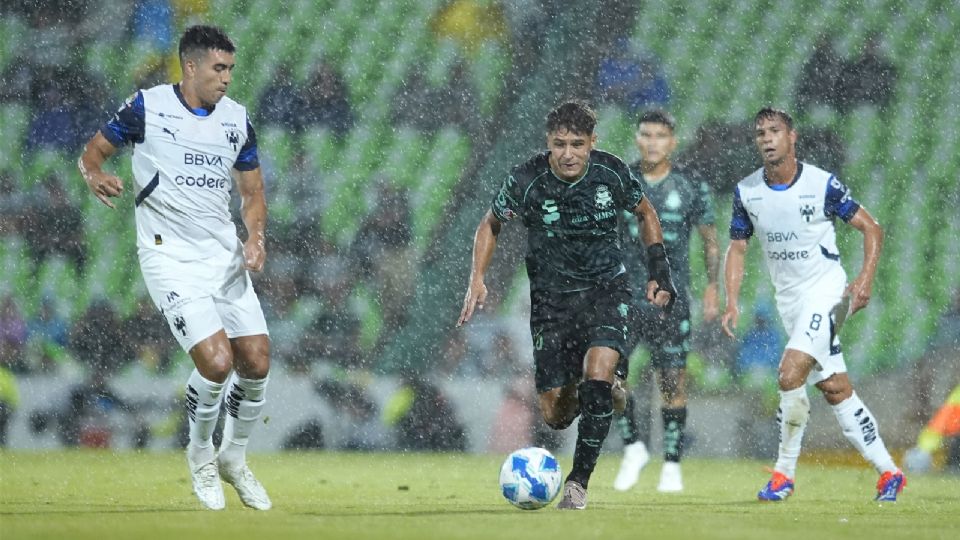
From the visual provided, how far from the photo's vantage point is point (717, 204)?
11.8 metres

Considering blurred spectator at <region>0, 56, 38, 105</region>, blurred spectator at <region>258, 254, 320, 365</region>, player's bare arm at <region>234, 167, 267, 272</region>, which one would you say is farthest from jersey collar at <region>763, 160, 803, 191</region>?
blurred spectator at <region>0, 56, 38, 105</region>

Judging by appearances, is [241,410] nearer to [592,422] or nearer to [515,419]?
[592,422]

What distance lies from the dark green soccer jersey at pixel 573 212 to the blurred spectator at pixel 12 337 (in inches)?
203

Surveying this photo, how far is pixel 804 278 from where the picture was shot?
7297mm

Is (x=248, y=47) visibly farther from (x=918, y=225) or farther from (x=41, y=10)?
(x=918, y=225)

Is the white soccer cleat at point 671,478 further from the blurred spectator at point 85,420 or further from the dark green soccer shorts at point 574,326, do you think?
the blurred spectator at point 85,420

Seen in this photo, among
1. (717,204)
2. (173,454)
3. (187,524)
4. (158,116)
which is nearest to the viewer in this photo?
(187,524)

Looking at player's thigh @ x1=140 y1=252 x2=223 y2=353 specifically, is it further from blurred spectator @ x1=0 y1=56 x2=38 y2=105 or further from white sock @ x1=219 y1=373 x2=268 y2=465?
blurred spectator @ x1=0 y1=56 x2=38 y2=105

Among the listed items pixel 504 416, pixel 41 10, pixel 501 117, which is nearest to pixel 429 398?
pixel 504 416

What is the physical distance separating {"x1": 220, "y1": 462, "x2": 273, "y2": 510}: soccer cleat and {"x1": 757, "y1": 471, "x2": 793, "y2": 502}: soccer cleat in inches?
94.4

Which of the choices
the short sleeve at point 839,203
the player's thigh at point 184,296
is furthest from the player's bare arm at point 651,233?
the player's thigh at point 184,296

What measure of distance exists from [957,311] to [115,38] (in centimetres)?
675

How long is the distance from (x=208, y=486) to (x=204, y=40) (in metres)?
1.77

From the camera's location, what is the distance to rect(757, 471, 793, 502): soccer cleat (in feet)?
23.5
